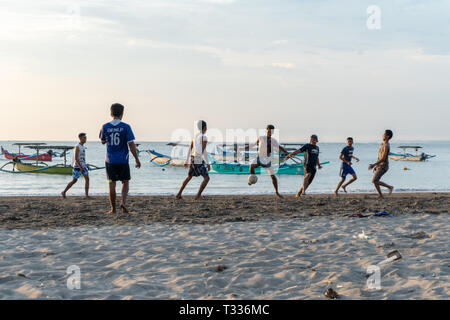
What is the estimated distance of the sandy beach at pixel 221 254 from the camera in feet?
12.6

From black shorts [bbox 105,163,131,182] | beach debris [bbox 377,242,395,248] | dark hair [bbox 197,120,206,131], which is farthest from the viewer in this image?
dark hair [bbox 197,120,206,131]

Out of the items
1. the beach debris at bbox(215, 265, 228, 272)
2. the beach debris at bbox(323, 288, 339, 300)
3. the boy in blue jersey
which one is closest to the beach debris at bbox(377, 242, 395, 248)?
the beach debris at bbox(323, 288, 339, 300)

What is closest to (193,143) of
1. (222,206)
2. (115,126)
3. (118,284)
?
(222,206)

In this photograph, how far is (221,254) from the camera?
5.14 m

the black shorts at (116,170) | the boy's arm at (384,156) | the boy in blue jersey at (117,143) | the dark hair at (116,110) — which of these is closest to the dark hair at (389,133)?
the boy's arm at (384,156)

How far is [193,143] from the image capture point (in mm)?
10836

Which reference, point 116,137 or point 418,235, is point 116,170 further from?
point 418,235

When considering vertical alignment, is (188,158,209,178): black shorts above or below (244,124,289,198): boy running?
below

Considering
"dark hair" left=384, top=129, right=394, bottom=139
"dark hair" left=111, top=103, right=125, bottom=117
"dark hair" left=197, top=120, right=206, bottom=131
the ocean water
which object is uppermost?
"dark hair" left=111, top=103, right=125, bottom=117

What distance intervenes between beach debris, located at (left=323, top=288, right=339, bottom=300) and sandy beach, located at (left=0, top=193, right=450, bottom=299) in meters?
0.05

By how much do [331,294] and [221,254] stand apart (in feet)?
5.83

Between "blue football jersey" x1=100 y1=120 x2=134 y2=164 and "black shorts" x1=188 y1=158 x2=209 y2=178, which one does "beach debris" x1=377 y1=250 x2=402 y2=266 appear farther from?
"black shorts" x1=188 y1=158 x2=209 y2=178

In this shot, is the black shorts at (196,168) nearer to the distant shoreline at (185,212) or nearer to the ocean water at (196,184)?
the distant shoreline at (185,212)

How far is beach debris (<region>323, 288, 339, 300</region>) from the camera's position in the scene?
365cm
